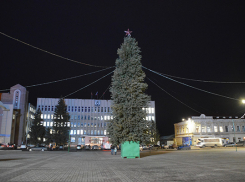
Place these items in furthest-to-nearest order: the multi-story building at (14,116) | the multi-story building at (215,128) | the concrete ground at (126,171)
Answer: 1. the multi-story building at (215,128)
2. the multi-story building at (14,116)
3. the concrete ground at (126,171)

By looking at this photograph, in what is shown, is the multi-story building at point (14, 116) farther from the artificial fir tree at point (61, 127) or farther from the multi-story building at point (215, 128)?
the multi-story building at point (215, 128)

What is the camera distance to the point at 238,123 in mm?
70000

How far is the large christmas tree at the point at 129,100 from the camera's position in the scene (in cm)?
2020

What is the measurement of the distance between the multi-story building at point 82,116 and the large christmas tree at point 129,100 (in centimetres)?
6488

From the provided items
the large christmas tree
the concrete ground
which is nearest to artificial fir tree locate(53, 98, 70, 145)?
the large christmas tree

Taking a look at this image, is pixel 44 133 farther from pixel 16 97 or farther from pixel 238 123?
pixel 238 123

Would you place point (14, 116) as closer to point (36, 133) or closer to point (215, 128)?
point (36, 133)

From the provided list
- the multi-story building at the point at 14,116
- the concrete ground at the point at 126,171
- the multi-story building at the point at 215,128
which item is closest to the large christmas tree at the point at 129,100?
the concrete ground at the point at 126,171

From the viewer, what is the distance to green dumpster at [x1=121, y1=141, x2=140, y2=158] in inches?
776

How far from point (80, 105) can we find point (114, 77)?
68.3 metres

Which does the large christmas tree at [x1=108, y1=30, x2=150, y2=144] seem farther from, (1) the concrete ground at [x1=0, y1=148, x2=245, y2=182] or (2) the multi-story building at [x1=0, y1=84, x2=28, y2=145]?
(2) the multi-story building at [x1=0, y1=84, x2=28, y2=145]

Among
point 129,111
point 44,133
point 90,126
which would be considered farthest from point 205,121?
point 129,111

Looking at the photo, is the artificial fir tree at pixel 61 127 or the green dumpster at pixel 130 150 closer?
the green dumpster at pixel 130 150

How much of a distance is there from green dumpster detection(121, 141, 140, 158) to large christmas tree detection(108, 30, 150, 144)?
45 centimetres
